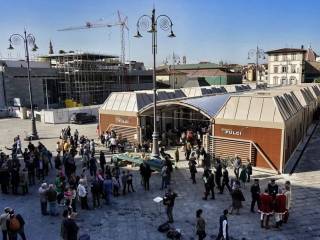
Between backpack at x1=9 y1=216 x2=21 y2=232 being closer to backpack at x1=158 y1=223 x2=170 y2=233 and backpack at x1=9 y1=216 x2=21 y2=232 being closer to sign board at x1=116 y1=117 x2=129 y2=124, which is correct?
backpack at x1=158 y1=223 x2=170 y2=233

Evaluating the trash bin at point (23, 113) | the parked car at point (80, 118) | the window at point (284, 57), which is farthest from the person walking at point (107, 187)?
the window at point (284, 57)

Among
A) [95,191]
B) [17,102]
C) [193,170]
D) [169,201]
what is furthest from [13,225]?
[17,102]

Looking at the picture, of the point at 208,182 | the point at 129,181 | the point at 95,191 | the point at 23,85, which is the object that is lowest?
the point at 129,181

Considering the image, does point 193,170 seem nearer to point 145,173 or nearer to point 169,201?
point 145,173

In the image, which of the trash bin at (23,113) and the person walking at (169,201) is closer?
the person walking at (169,201)

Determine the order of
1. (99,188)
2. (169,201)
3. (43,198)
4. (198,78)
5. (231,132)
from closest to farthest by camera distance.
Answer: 1. (169,201)
2. (43,198)
3. (99,188)
4. (231,132)
5. (198,78)

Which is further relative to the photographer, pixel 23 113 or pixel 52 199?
pixel 23 113

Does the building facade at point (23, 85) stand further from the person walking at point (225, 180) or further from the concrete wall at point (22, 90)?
the person walking at point (225, 180)

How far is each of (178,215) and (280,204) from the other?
4029 millimetres

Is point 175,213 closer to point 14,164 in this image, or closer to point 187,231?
point 187,231

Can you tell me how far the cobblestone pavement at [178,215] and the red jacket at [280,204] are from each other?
30.7 inches

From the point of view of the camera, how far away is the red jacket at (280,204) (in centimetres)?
1261

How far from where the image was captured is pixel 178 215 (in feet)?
46.3

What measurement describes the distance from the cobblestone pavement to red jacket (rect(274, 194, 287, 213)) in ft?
2.56
